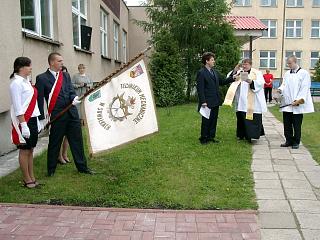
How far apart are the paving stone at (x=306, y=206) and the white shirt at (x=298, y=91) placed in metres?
3.20

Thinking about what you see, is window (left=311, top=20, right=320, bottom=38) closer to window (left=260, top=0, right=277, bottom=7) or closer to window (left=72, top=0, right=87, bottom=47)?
window (left=260, top=0, right=277, bottom=7)

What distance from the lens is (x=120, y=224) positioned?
4.39 m

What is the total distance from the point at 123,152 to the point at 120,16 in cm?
1750

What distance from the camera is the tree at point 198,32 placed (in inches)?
693

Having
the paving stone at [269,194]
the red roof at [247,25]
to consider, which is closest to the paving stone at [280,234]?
the paving stone at [269,194]

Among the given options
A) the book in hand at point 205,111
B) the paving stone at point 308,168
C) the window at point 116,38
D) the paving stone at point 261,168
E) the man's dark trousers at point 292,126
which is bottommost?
the paving stone at point 308,168

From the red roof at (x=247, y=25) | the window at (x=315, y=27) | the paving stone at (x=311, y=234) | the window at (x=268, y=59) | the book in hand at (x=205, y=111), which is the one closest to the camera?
the paving stone at (x=311, y=234)

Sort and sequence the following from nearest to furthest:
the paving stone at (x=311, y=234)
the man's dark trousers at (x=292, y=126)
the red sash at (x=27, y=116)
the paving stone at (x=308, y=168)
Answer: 1. the paving stone at (x=311, y=234)
2. the red sash at (x=27, y=116)
3. the paving stone at (x=308, y=168)
4. the man's dark trousers at (x=292, y=126)

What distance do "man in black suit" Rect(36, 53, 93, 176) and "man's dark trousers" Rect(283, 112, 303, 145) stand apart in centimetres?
399

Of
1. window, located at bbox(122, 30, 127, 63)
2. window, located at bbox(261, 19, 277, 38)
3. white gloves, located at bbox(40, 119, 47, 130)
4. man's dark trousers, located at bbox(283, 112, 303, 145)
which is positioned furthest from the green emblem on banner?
window, located at bbox(261, 19, 277, 38)

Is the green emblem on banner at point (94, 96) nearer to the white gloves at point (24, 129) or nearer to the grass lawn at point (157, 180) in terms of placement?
the white gloves at point (24, 129)

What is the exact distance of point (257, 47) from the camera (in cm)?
4456

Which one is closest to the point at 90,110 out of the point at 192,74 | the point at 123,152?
the point at 123,152

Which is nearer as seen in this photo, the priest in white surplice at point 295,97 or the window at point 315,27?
the priest in white surplice at point 295,97
